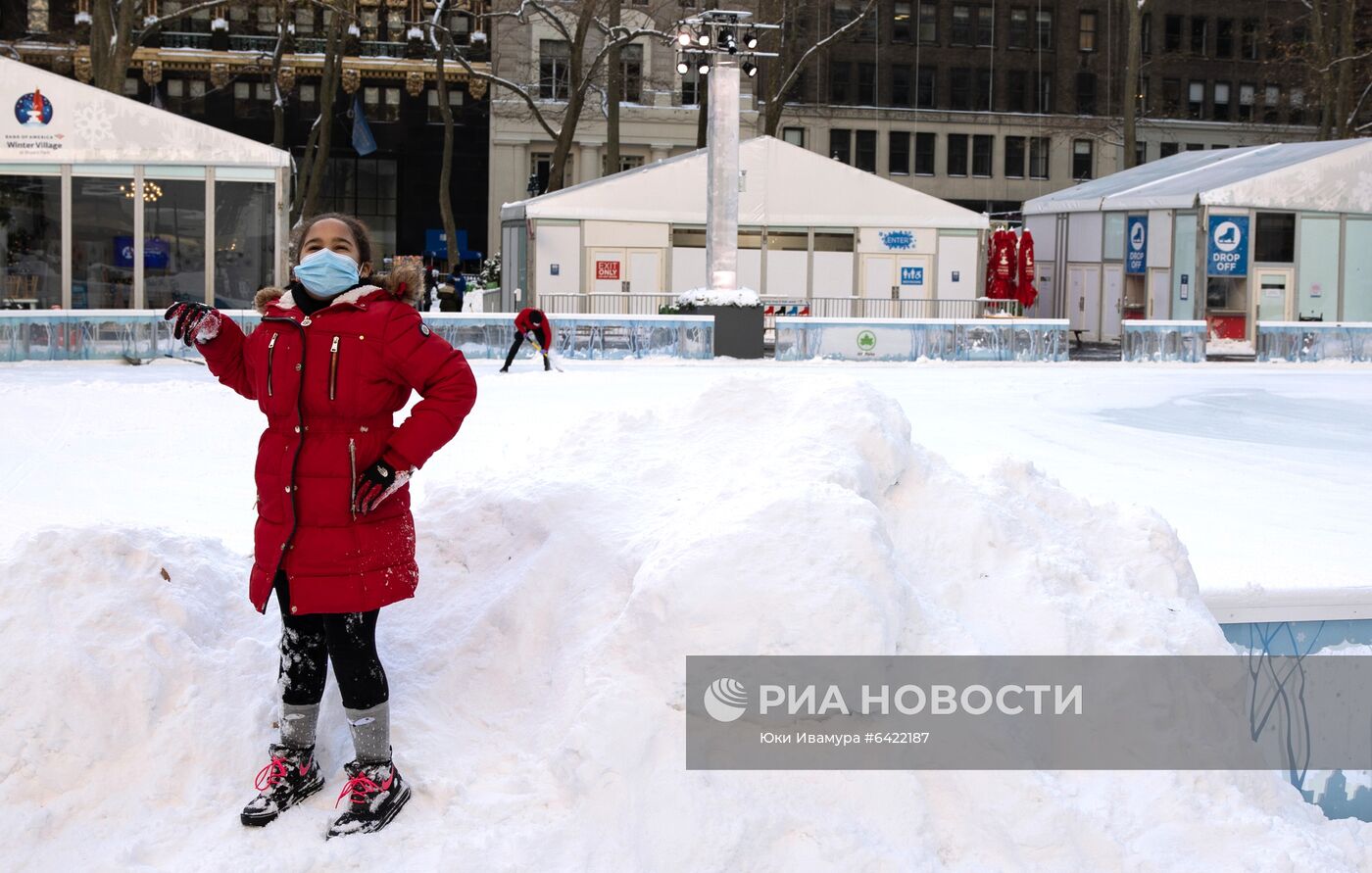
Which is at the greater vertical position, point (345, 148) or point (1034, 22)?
point (1034, 22)

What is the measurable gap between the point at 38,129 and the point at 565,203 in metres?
10.4

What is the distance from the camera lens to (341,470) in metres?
4.31

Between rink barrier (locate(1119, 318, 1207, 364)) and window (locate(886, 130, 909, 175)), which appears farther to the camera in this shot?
window (locate(886, 130, 909, 175))

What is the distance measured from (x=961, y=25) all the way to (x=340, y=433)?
63.0 m

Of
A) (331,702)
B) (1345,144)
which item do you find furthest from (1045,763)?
(1345,144)

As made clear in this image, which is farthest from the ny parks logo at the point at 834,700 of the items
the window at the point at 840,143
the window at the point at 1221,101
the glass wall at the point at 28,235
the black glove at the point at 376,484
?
the window at the point at 1221,101

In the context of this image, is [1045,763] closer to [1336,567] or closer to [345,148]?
[1336,567]

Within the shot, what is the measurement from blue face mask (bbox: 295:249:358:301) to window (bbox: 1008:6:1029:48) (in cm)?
6351

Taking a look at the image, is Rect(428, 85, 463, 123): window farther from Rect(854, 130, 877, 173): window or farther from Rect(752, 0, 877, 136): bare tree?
Rect(854, 130, 877, 173): window

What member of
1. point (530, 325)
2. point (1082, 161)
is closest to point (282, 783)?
point (530, 325)

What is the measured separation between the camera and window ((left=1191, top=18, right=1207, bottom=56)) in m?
66.1

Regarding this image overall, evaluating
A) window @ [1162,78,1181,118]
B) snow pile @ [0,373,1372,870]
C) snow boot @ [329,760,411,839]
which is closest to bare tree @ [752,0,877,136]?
window @ [1162,78,1181,118]

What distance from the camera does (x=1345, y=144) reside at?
99.5 feet

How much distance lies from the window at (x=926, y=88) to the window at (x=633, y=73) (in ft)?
42.5
